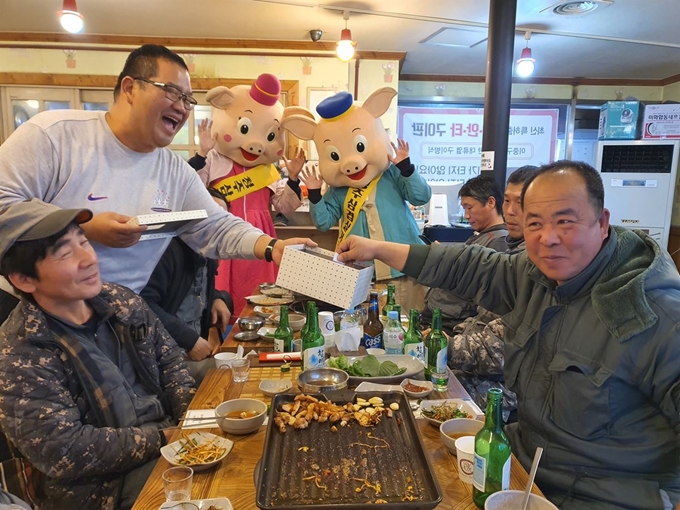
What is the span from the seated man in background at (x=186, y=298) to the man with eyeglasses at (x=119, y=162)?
0.21m

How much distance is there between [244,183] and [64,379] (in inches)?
95.0

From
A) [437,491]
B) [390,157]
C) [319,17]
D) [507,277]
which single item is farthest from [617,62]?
[437,491]

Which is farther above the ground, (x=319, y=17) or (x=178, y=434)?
(x=319, y=17)

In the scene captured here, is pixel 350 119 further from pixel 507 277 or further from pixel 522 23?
pixel 522 23

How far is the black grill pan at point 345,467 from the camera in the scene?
0.91 meters

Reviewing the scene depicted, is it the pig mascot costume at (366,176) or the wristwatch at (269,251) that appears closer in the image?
the wristwatch at (269,251)

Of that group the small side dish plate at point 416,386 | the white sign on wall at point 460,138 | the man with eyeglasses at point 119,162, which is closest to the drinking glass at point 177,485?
the small side dish plate at point 416,386

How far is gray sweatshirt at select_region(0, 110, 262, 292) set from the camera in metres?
1.68

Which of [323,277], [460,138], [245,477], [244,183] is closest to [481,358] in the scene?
[323,277]

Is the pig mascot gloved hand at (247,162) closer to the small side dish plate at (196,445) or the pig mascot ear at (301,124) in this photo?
the pig mascot ear at (301,124)

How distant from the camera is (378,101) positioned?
3262mm

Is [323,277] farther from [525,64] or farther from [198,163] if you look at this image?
[525,64]

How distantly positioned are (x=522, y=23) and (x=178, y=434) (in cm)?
476

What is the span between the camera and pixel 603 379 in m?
1.19
